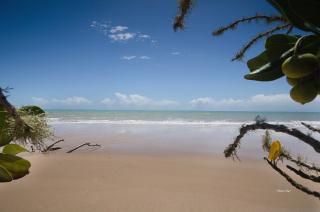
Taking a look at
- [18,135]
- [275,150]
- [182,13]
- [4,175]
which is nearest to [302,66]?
[275,150]

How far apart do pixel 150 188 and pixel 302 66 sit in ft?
19.5

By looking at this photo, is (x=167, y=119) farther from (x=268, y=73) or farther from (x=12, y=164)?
(x=268, y=73)

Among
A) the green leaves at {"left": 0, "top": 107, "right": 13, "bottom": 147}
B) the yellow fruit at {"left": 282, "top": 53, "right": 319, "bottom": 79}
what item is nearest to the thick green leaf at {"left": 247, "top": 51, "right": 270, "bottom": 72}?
the yellow fruit at {"left": 282, "top": 53, "right": 319, "bottom": 79}

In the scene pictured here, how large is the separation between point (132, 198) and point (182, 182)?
1.53m

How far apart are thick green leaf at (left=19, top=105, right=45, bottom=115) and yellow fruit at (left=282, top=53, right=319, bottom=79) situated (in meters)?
0.77

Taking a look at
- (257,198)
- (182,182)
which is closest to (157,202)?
(182,182)

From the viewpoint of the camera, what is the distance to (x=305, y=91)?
61 centimetres

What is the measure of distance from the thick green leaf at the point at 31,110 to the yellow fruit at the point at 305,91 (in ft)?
2.54

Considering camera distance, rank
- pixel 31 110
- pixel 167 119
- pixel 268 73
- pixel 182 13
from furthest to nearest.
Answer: pixel 167 119 < pixel 182 13 < pixel 31 110 < pixel 268 73

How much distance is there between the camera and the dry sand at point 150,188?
524 centimetres

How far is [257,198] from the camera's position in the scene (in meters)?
5.75

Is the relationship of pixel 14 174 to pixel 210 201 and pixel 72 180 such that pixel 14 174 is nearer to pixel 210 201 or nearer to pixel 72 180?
pixel 210 201

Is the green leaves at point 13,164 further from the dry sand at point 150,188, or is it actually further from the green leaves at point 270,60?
the dry sand at point 150,188

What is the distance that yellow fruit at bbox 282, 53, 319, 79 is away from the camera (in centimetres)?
55
